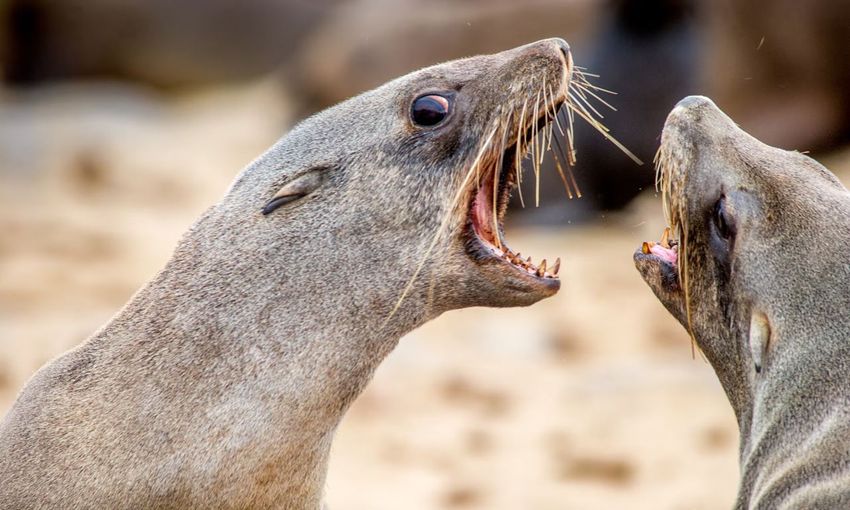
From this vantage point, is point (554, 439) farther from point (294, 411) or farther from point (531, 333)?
point (294, 411)

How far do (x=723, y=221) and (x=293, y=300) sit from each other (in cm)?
121

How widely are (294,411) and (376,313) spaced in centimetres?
36

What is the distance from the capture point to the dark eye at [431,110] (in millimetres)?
4020

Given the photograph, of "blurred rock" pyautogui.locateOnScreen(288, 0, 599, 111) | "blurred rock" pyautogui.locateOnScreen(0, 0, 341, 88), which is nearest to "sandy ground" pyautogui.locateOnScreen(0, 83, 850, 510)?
"blurred rock" pyautogui.locateOnScreen(288, 0, 599, 111)

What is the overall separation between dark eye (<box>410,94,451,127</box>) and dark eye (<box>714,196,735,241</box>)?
0.82 metres

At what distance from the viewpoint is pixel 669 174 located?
3939 mm

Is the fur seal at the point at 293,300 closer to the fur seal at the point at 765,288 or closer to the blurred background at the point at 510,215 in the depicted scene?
the fur seal at the point at 765,288

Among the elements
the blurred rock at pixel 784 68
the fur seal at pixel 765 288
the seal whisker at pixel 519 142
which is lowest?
the fur seal at pixel 765 288

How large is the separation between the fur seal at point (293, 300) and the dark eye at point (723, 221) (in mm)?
486

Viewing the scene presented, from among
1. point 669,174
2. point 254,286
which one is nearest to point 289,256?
point 254,286

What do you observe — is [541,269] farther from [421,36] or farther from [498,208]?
[421,36]

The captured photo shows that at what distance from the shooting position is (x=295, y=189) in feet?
13.0

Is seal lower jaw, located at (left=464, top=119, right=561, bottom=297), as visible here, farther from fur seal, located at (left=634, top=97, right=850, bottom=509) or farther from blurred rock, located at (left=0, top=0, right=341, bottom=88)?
blurred rock, located at (left=0, top=0, right=341, bottom=88)

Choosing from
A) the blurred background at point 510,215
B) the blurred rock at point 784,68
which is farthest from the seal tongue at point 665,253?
the blurred rock at point 784,68
